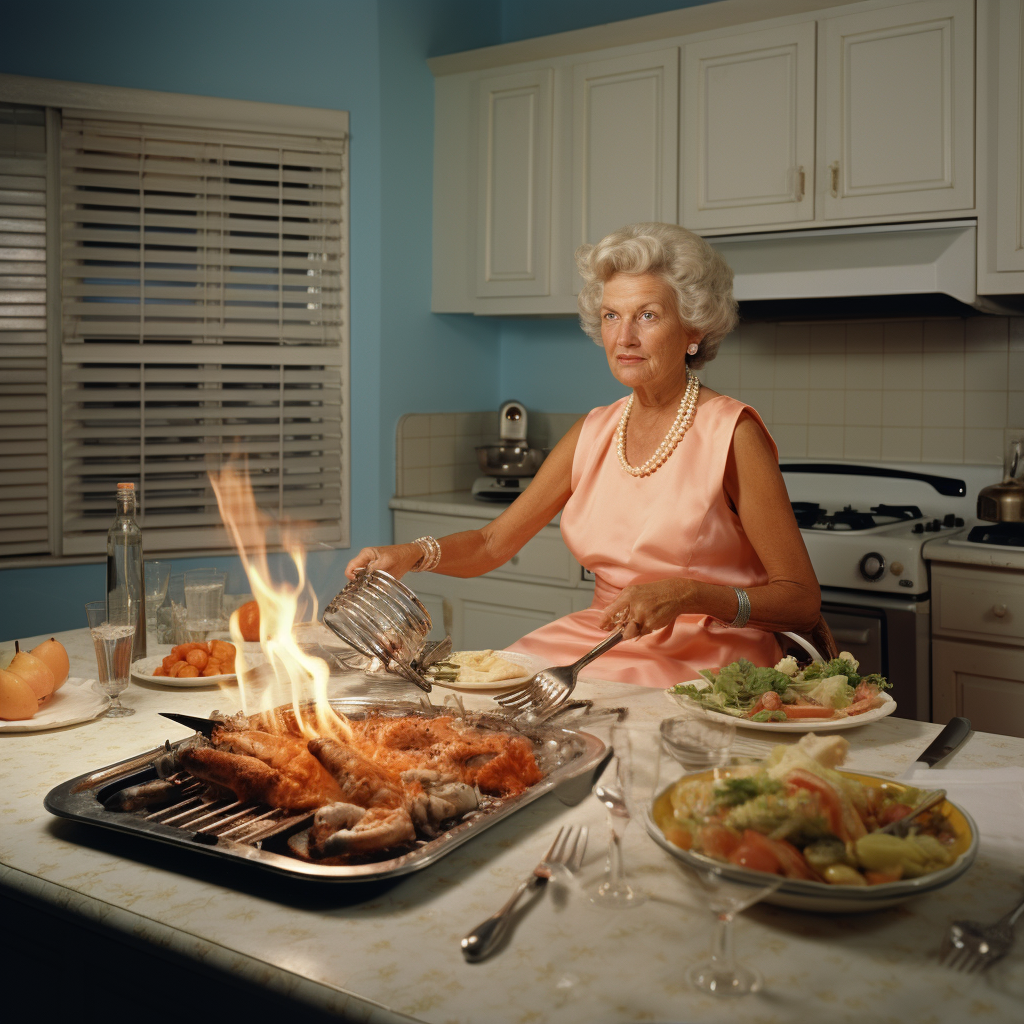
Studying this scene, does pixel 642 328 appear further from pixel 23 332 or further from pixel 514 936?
pixel 23 332

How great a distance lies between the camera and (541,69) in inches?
142

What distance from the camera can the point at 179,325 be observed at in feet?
11.2

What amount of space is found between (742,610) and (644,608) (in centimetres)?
28

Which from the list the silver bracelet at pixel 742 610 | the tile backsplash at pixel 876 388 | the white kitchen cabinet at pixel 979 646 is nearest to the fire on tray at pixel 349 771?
the silver bracelet at pixel 742 610

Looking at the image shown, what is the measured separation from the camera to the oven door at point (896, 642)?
2.74m

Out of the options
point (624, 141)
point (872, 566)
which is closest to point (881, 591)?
point (872, 566)

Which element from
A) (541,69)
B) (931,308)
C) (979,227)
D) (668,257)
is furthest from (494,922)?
(541,69)

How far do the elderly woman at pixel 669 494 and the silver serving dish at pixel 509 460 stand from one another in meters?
1.48

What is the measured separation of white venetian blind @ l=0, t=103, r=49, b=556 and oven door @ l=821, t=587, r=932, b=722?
98.0 inches

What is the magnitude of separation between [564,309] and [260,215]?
111 cm

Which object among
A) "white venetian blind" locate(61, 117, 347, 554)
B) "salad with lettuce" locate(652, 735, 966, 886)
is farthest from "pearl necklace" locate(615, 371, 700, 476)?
"white venetian blind" locate(61, 117, 347, 554)

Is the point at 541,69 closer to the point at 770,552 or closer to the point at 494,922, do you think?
the point at 770,552

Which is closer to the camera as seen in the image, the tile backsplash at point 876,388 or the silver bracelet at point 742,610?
the silver bracelet at point 742,610

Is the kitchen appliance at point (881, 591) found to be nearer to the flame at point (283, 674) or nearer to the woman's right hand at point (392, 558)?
the woman's right hand at point (392, 558)
